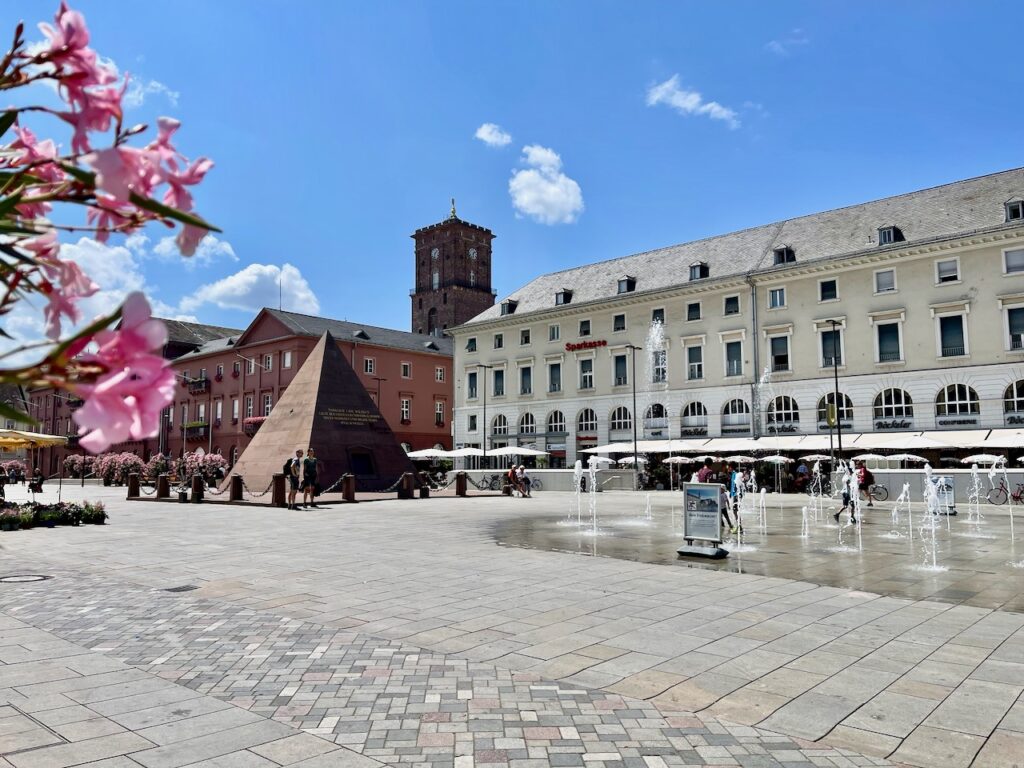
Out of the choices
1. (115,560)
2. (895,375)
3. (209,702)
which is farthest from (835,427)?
(209,702)

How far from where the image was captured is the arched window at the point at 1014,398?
37.3 metres

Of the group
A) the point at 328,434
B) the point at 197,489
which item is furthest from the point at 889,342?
the point at 197,489

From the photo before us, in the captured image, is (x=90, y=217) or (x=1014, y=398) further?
(x=1014, y=398)

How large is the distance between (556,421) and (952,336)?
89.0 ft

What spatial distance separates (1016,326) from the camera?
3809cm

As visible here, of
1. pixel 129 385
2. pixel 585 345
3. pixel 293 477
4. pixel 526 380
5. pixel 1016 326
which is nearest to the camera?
pixel 129 385

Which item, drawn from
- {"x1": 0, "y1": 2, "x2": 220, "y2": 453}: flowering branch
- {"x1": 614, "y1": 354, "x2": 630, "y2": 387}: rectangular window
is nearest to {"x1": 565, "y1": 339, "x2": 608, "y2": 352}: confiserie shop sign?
{"x1": 614, "y1": 354, "x2": 630, "y2": 387}: rectangular window

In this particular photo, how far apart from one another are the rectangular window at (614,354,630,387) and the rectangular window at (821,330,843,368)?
13.5m

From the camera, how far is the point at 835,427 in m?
42.2

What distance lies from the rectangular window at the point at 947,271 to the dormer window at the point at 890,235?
262cm

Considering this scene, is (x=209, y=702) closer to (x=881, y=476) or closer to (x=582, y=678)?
(x=582, y=678)

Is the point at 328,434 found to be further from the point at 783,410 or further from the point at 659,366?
the point at 783,410

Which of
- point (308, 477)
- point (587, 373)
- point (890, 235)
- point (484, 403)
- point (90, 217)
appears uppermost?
point (890, 235)

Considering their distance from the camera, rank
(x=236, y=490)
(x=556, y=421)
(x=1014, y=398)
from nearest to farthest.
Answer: (x=236, y=490)
(x=1014, y=398)
(x=556, y=421)
